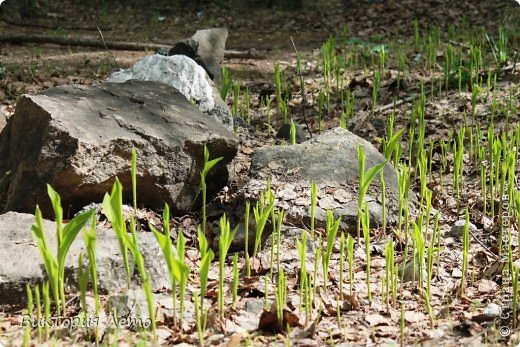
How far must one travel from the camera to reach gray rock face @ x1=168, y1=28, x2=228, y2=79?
19.4ft

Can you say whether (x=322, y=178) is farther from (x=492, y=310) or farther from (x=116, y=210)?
(x=116, y=210)

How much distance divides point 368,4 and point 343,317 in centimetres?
733

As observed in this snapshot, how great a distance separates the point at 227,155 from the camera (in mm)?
3891

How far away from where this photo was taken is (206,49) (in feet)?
19.8

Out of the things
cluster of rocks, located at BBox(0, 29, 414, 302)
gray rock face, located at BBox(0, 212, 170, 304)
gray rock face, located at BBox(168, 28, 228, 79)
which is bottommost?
gray rock face, located at BBox(0, 212, 170, 304)

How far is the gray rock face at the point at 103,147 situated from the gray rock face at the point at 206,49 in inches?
73.5

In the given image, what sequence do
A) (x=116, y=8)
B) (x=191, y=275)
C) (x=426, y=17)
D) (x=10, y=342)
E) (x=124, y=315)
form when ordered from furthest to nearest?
(x=116, y=8), (x=426, y=17), (x=191, y=275), (x=124, y=315), (x=10, y=342)

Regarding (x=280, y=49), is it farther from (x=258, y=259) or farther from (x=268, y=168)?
(x=258, y=259)

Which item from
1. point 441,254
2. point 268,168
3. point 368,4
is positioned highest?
point 368,4

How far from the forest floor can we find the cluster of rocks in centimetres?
21

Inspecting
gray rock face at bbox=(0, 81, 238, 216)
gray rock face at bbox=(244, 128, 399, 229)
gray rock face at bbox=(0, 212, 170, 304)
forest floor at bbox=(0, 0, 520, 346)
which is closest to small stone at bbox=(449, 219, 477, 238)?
forest floor at bbox=(0, 0, 520, 346)

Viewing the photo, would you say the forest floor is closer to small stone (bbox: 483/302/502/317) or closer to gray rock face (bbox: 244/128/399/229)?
small stone (bbox: 483/302/502/317)

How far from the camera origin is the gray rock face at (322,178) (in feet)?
11.5

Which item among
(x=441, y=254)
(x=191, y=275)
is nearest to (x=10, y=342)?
(x=191, y=275)
